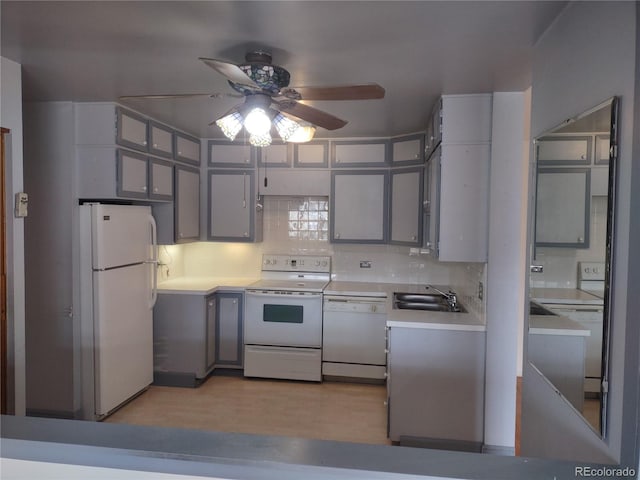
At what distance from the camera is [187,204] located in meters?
3.79

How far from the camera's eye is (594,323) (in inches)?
→ 49.3

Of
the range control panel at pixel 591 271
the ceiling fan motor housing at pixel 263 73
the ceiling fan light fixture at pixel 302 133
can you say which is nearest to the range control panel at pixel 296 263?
the ceiling fan light fixture at pixel 302 133

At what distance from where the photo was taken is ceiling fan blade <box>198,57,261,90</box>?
5.01ft

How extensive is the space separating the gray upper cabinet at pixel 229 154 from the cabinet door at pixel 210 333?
1.36 meters

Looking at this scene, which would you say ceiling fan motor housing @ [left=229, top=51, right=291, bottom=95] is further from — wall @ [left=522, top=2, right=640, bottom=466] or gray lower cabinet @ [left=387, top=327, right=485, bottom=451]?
gray lower cabinet @ [left=387, top=327, right=485, bottom=451]

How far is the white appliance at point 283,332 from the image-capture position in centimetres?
369

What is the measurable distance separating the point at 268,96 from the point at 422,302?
233 centimetres

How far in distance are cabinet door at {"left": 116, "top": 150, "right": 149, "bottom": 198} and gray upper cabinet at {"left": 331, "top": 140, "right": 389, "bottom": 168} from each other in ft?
5.78

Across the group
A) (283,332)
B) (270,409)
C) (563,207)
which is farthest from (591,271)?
(283,332)

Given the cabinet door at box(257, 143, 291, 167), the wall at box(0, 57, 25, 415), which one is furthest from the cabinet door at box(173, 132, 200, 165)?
the wall at box(0, 57, 25, 415)

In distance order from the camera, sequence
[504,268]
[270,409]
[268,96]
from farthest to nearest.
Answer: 1. [270,409]
2. [504,268]
3. [268,96]

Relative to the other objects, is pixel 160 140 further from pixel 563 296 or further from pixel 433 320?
pixel 563 296

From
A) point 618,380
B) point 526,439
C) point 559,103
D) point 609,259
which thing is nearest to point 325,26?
point 559,103

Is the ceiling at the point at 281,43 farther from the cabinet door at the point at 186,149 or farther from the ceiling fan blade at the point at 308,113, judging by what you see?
the cabinet door at the point at 186,149
